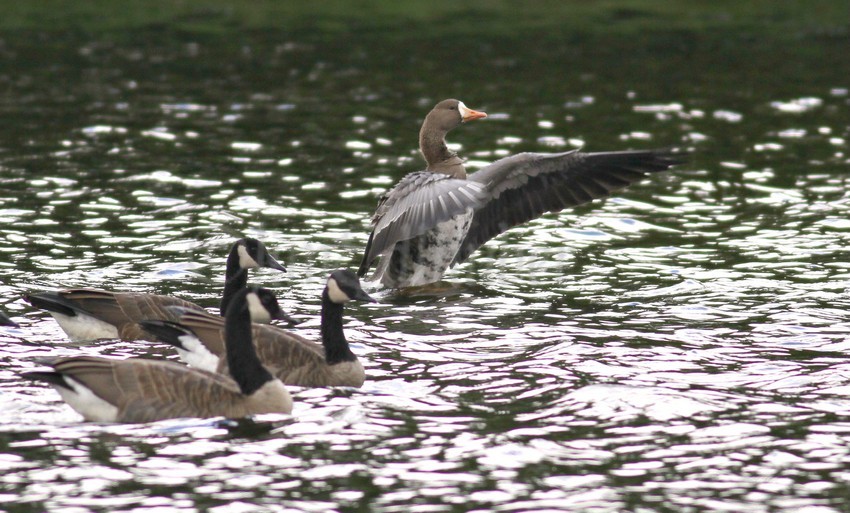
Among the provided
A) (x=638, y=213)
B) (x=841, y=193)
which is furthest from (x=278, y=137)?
(x=841, y=193)

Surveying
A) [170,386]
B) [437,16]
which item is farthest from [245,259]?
[437,16]

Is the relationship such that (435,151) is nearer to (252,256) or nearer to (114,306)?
(252,256)

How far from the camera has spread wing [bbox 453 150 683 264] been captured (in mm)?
15102

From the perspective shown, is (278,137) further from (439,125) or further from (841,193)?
(841,193)

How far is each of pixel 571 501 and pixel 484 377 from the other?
2.85 meters

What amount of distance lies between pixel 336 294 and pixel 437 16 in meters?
25.9

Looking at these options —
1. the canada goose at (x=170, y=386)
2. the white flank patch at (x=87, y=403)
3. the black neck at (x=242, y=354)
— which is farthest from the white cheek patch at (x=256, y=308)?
the white flank patch at (x=87, y=403)

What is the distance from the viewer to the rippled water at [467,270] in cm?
884

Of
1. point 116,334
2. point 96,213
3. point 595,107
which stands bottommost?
point 116,334

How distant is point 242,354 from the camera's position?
10.2m

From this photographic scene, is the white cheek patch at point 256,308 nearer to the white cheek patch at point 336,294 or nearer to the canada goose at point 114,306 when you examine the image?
the canada goose at point 114,306

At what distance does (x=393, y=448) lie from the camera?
30.6 ft

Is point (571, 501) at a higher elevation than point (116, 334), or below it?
below

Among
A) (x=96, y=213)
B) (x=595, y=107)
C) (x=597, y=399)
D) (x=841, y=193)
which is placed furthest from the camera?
(x=595, y=107)
